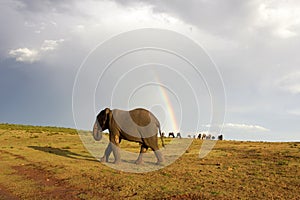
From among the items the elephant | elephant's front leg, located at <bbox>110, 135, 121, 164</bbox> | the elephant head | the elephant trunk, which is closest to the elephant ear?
the elephant head

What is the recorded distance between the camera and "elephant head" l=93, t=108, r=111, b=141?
68.3 feet

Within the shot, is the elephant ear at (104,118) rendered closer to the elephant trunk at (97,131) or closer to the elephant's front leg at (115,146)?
the elephant trunk at (97,131)

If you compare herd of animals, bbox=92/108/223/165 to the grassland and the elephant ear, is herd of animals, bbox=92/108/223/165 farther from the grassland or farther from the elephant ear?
the grassland

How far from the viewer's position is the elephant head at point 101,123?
20.8m

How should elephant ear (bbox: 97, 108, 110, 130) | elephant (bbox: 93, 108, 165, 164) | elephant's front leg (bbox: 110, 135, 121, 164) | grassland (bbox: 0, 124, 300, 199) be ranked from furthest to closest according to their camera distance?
elephant ear (bbox: 97, 108, 110, 130), elephant (bbox: 93, 108, 165, 164), elephant's front leg (bbox: 110, 135, 121, 164), grassland (bbox: 0, 124, 300, 199)

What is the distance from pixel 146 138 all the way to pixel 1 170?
8.80m

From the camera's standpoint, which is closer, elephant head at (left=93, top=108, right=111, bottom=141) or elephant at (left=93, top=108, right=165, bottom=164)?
elephant at (left=93, top=108, right=165, bottom=164)

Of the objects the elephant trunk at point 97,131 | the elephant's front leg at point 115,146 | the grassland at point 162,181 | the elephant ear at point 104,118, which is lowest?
the grassland at point 162,181

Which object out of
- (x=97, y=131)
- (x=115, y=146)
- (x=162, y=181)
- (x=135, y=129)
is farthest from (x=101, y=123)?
(x=162, y=181)

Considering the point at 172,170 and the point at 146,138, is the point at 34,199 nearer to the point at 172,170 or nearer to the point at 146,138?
the point at 172,170

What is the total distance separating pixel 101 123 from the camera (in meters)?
21.1

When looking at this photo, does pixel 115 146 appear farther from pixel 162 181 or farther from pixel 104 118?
pixel 162 181

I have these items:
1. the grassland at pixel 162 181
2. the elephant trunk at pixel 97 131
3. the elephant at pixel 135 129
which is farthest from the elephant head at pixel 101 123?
the grassland at pixel 162 181

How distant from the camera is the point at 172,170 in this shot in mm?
16953
